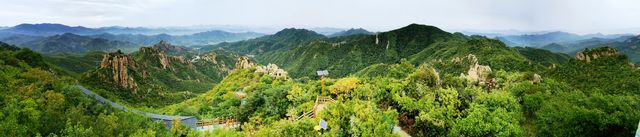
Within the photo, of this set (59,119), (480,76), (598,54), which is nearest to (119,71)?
(480,76)

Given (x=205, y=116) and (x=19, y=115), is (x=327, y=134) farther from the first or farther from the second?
(x=205, y=116)

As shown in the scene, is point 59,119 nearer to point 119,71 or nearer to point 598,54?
point 119,71

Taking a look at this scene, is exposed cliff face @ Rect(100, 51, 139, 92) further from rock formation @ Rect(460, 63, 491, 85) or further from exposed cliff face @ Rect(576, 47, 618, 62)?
exposed cliff face @ Rect(576, 47, 618, 62)

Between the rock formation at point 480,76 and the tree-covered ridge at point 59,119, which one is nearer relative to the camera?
the tree-covered ridge at point 59,119

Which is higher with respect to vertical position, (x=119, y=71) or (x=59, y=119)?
(x=59, y=119)

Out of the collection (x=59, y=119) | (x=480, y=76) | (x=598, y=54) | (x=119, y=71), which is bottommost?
(x=119, y=71)

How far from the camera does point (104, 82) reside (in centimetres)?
11406

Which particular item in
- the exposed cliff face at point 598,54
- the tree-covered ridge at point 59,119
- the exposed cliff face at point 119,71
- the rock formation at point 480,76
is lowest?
the exposed cliff face at point 119,71

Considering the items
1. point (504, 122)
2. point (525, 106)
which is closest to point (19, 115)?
point (504, 122)

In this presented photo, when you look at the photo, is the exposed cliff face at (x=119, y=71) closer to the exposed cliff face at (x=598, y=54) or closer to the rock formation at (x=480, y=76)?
the rock formation at (x=480, y=76)

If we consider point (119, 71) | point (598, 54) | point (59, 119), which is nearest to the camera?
point (59, 119)

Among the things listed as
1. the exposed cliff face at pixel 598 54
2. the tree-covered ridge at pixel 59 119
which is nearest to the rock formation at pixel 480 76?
the exposed cliff face at pixel 598 54

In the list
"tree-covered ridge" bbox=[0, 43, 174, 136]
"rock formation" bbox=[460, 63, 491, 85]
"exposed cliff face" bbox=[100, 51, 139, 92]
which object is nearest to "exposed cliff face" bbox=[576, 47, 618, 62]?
"rock formation" bbox=[460, 63, 491, 85]

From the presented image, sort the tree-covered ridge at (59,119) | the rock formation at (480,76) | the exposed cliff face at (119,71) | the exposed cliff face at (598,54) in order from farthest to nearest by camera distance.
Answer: the exposed cliff face at (119,71) → the exposed cliff face at (598,54) → the rock formation at (480,76) → the tree-covered ridge at (59,119)
